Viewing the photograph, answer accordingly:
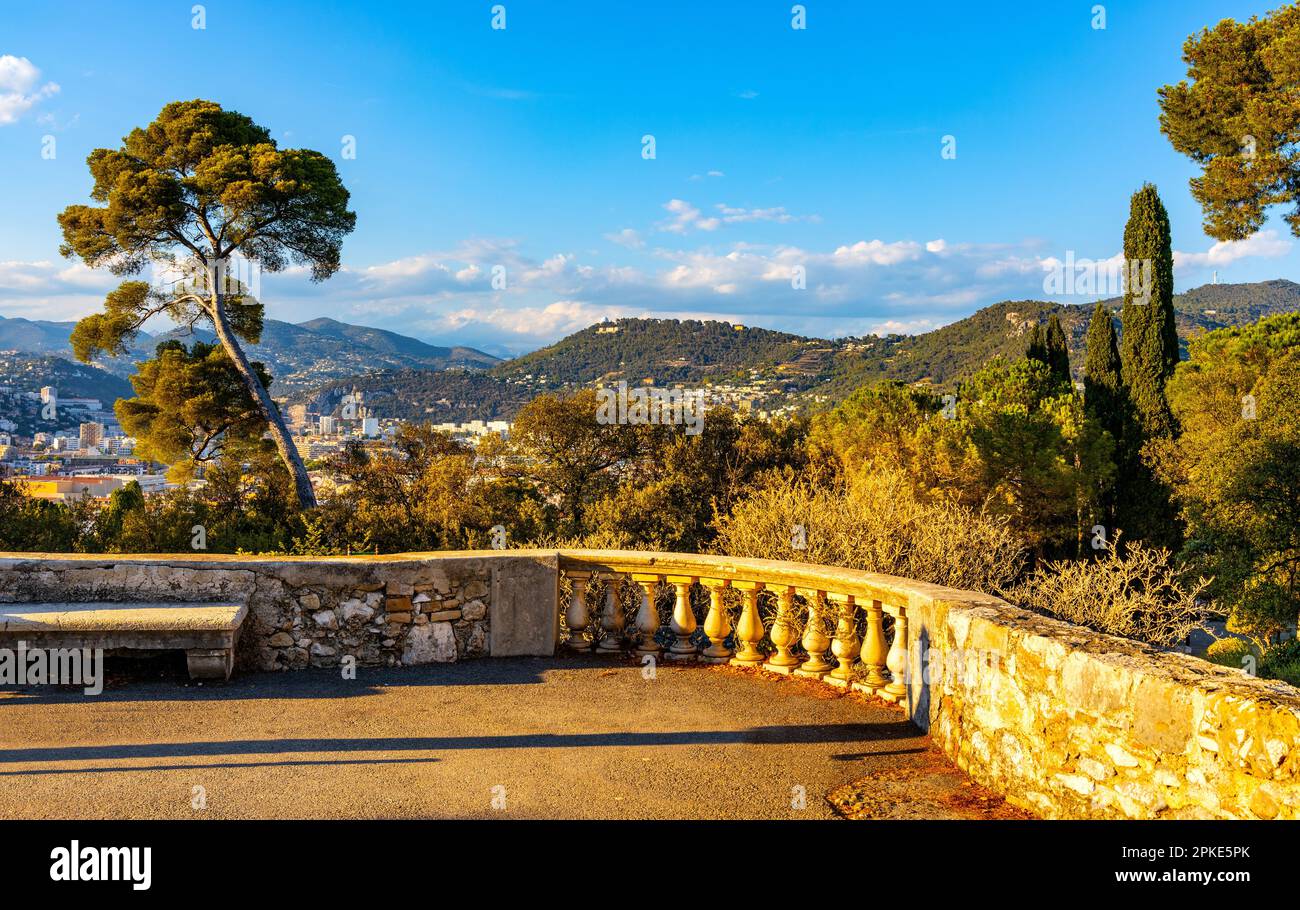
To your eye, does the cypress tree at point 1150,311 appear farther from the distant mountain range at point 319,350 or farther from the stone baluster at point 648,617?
the distant mountain range at point 319,350

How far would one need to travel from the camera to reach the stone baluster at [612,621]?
5.76m

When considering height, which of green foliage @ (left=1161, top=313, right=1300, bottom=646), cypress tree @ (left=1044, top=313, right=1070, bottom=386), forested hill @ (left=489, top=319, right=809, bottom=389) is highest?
forested hill @ (left=489, top=319, right=809, bottom=389)

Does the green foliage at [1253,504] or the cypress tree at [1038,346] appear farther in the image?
the cypress tree at [1038,346]

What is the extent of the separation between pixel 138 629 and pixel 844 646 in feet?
12.8

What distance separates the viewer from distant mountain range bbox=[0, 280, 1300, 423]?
4184cm

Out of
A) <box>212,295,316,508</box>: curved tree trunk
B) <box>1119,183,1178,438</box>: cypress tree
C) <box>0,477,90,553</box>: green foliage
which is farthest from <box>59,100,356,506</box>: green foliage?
<box>1119,183,1178,438</box>: cypress tree

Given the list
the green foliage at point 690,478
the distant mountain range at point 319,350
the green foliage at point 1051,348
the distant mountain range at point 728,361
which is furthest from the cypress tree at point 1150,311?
the distant mountain range at point 319,350

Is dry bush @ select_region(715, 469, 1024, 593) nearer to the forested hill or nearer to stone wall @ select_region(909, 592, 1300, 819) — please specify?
stone wall @ select_region(909, 592, 1300, 819)

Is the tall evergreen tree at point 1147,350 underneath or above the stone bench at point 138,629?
above

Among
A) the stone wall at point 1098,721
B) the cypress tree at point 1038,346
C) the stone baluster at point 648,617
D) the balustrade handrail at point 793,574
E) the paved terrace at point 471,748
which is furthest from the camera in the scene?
the cypress tree at point 1038,346

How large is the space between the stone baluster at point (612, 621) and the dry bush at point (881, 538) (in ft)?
7.34

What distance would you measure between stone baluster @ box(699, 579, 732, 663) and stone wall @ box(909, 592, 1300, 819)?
1437 mm
